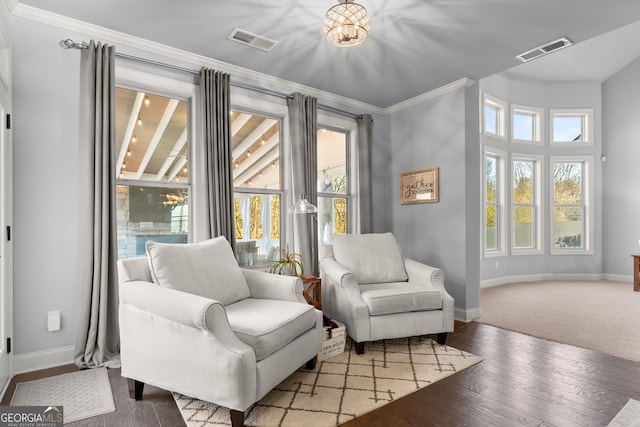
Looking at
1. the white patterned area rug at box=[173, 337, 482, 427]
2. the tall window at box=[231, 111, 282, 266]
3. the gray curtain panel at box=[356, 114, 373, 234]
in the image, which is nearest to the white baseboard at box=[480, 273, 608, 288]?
the gray curtain panel at box=[356, 114, 373, 234]

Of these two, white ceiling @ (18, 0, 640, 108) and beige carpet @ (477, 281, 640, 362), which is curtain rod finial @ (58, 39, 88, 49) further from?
beige carpet @ (477, 281, 640, 362)

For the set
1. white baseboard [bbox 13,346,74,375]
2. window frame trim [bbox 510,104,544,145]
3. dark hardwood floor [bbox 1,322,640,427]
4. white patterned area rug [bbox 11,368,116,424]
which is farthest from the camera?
window frame trim [bbox 510,104,544,145]

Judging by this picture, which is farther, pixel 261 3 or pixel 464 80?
pixel 464 80

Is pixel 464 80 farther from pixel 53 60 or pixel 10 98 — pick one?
pixel 10 98

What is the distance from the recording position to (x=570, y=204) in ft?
21.1

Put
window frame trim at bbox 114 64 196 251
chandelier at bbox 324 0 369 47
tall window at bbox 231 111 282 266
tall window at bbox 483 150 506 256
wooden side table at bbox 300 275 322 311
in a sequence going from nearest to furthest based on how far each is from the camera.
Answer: chandelier at bbox 324 0 369 47 → window frame trim at bbox 114 64 196 251 → wooden side table at bbox 300 275 322 311 → tall window at bbox 231 111 282 266 → tall window at bbox 483 150 506 256

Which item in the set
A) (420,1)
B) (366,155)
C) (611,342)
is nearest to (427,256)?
(366,155)

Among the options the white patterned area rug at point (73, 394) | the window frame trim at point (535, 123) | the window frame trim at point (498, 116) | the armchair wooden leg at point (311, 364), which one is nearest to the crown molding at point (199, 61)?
the window frame trim at point (498, 116)

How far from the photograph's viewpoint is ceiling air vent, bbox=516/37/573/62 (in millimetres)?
3033

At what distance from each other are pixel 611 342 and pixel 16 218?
4735 millimetres

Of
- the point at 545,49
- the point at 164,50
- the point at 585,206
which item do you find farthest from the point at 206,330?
the point at 585,206

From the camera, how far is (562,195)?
255 inches

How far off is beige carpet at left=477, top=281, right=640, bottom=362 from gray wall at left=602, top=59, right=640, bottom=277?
2.24 ft

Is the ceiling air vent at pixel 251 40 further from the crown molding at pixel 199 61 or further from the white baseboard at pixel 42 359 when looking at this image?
the white baseboard at pixel 42 359
